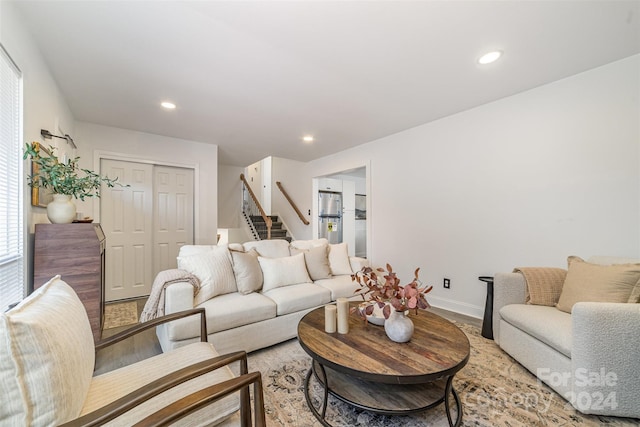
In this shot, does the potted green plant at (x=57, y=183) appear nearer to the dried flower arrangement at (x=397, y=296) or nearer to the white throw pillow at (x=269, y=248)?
the white throw pillow at (x=269, y=248)

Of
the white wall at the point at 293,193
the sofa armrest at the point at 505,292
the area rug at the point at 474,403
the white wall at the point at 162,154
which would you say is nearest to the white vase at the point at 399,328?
the area rug at the point at 474,403

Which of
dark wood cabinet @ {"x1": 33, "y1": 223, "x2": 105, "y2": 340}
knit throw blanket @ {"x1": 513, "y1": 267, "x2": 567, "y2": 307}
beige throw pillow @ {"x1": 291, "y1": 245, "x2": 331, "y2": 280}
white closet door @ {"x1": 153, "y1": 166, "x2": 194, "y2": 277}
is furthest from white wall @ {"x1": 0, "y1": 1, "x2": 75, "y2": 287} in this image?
knit throw blanket @ {"x1": 513, "y1": 267, "x2": 567, "y2": 307}

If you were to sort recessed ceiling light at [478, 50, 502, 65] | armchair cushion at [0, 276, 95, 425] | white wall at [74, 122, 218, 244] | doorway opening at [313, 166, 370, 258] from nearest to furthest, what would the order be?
1. armchair cushion at [0, 276, 95, 425]
2. recessed ceiling light at [478, 50, 502, 65]
3. white wall at [74, 122, 218, 244]
4. doorway opening at [313, 166, 370, 258]

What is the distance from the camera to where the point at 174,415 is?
77 cm

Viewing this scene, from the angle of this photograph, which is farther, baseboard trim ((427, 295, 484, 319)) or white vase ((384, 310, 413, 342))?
baseboard trim ((427, 295, 484, 319))

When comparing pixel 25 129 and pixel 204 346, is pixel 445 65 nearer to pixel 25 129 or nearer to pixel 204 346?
pixel 204 346

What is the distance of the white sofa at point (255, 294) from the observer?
192cm

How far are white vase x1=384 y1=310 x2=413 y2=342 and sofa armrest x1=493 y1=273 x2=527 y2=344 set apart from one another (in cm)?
119

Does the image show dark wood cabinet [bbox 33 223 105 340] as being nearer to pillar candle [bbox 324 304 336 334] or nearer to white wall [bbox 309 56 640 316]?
pillar candle [bbox 324 304 336 334]

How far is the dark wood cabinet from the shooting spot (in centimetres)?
178

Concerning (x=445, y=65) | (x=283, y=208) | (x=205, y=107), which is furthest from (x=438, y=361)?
(x=283, y=208)

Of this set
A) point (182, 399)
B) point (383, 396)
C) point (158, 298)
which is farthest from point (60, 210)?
point (383, 396)

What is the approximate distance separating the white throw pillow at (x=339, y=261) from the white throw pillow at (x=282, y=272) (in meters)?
0.42

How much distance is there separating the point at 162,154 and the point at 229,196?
2337mm
